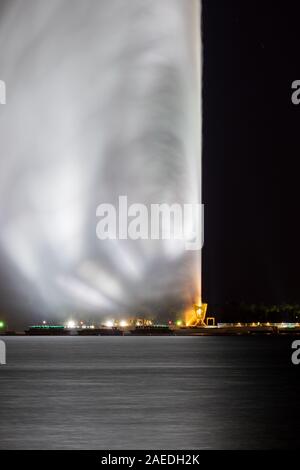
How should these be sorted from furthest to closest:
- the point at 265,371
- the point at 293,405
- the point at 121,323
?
the point at 121,323 < the point at 265,371 < the point at 293,405

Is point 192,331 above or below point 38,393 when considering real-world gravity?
above

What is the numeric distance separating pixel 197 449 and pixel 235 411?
8.20 metres

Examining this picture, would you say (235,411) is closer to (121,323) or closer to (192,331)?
(192,331)

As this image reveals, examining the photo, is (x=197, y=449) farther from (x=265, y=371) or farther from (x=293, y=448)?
(x=265, y=371)

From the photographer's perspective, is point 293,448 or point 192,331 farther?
point 192,331

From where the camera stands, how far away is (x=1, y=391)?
41219 millimetres

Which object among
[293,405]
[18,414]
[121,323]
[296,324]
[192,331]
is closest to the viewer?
[18,414]

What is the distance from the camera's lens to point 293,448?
25000 mm

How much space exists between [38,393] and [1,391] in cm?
199
